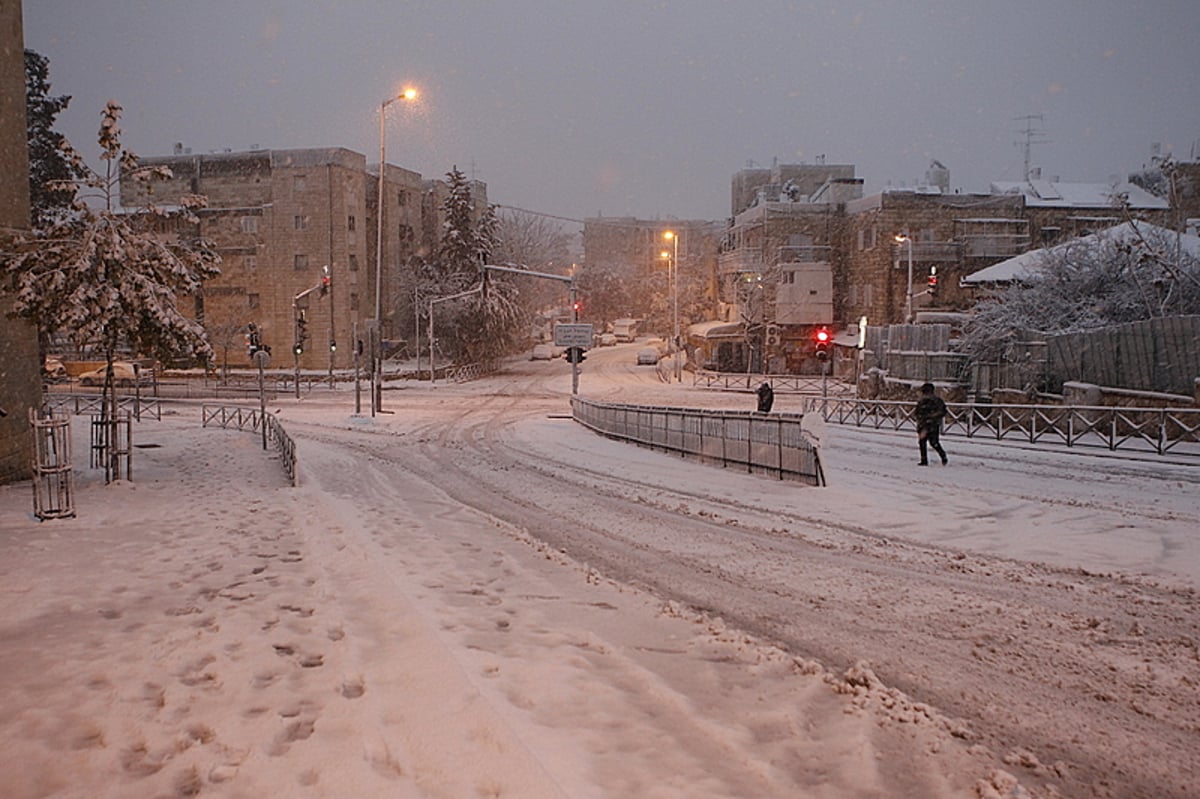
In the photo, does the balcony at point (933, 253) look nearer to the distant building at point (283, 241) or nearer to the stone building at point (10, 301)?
the distant building at point (283, 241)

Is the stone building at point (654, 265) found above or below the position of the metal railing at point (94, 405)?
above

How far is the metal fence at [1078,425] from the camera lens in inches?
782

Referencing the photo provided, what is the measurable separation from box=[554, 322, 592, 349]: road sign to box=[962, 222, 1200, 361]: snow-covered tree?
14502 mm

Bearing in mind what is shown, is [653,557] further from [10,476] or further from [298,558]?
[10,476]

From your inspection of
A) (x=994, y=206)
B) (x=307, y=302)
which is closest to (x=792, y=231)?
(x=994, y=206)

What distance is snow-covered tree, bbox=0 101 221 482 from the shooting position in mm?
15164

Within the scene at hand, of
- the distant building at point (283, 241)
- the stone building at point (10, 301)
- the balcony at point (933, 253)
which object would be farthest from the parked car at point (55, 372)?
the balcony at point (933, 253)

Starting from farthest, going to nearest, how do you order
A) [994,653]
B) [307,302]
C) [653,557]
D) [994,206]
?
1. [307,302]
2. [994,206]
3. [653,557]
4. [994,653]

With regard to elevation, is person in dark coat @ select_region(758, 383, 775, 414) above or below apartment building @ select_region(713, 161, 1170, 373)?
below

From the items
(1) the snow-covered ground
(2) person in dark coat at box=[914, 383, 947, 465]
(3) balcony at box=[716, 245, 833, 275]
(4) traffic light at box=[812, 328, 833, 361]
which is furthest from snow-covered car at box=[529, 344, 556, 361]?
(1) the snow-covered ground

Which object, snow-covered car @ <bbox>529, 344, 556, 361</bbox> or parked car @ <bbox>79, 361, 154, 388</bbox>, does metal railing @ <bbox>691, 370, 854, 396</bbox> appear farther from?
parked car @ <bbox>79, 361, 154, 388</bbox>

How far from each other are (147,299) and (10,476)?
14.2 feet

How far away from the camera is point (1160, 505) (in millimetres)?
13586

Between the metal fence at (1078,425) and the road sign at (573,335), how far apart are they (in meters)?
12.1
